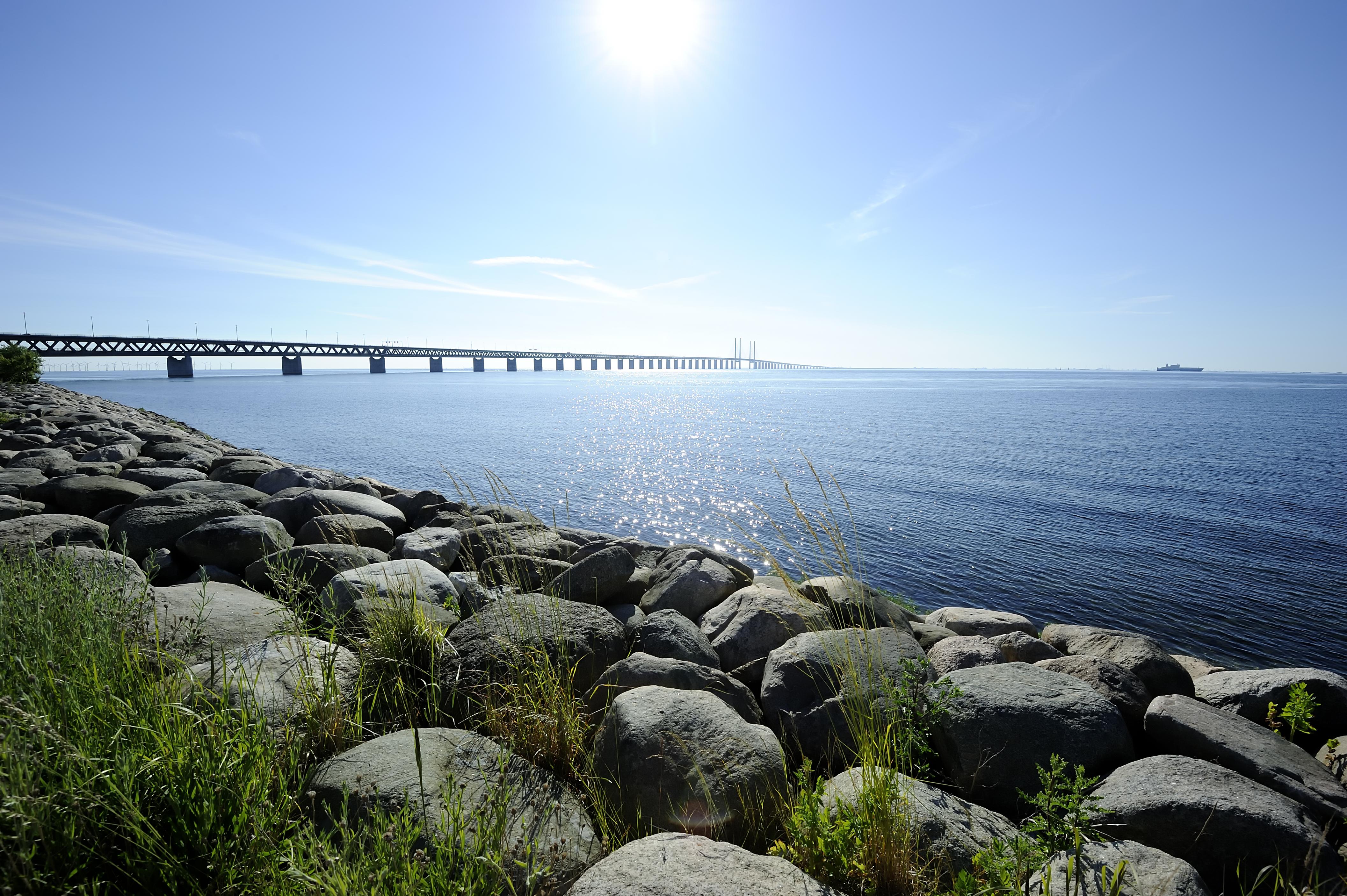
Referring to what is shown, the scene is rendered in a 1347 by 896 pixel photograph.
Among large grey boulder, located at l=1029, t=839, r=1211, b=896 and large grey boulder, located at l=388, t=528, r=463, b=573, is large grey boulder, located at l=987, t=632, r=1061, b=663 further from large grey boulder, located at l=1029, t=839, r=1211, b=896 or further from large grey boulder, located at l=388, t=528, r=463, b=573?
large grey boulder, located at l=388, t=528, r=463, b=573

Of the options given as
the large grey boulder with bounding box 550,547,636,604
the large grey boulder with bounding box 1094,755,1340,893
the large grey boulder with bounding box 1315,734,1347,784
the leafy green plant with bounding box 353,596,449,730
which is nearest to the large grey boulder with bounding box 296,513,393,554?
the large grey boulder with bounding box 550,547,636,604

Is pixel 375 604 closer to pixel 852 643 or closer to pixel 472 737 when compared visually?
pixel 472 737

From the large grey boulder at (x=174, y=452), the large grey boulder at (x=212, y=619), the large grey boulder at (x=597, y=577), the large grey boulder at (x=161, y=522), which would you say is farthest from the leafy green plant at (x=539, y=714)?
the large grey boulder at (x=174, y=452)

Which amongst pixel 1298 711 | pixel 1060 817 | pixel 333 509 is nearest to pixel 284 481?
pixel 333 509

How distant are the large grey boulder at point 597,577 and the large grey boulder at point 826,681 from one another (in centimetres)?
245

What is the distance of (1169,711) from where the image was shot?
4.94m

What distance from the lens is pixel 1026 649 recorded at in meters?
7.06

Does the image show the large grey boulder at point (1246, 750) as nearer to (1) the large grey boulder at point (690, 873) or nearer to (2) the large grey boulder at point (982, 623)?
(1) the large grey boulder at point (690, 873)

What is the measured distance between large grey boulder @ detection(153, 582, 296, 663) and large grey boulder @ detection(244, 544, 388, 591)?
962 mm

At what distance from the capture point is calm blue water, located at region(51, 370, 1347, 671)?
42.2ft

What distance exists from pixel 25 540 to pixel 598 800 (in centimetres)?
760


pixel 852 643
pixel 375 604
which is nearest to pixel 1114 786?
pixel 852 643

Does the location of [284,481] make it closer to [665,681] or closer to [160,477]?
[160,477]

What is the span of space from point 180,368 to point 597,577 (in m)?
154
